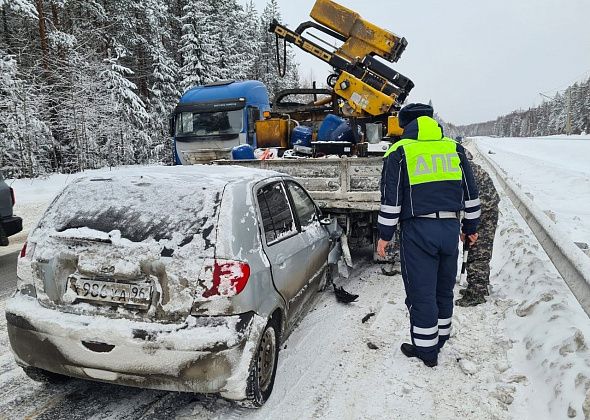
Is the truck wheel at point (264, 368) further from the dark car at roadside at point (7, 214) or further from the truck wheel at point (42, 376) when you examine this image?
the dark car at roadside at point (7, 214)

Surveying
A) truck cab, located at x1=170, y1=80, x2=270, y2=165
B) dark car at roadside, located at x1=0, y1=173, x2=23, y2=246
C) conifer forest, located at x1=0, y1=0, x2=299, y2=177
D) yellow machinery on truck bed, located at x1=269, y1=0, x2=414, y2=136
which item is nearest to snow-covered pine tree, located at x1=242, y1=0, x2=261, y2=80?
conifer forest, located at x1=0, y1=0, x2=299, y2=177

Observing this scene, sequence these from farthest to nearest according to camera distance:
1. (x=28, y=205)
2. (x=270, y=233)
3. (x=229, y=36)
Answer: (x=229, y=36) → (x=28, y=205) → (x=270, y=233)

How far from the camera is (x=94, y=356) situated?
2.53m

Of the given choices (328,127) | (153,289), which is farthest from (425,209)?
(328,127)

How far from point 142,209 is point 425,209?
2.18 meters

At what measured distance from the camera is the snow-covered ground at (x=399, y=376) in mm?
2803

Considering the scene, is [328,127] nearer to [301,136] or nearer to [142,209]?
[301,136]

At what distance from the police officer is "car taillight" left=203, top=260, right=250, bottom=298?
144 centimetres

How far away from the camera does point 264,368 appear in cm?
296

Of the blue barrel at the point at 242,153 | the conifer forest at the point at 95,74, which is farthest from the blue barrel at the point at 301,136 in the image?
the conifer forest at the point at 95,74

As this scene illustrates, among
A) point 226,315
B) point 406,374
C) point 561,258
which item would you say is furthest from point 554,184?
point 226,315

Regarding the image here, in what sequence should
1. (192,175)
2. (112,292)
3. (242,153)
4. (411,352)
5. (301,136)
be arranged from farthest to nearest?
(301,136) → (242,153) → (411,352) → (192,175) → (112,292)

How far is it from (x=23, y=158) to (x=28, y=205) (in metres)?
9.00

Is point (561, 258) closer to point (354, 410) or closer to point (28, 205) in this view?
point (354, 410)
